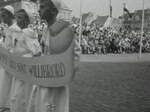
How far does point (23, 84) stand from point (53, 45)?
4.43ft

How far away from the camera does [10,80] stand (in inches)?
247

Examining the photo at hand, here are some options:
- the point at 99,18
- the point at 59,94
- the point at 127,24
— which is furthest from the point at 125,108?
the point at 127,24

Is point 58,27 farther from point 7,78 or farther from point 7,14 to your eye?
point 7,14

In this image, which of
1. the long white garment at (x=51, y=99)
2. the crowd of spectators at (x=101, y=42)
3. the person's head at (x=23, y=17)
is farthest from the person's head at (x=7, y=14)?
the crowd of spectators at (x=101, y=42)

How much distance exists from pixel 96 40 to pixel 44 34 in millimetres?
25244

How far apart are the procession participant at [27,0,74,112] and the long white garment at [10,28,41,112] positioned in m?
0.89

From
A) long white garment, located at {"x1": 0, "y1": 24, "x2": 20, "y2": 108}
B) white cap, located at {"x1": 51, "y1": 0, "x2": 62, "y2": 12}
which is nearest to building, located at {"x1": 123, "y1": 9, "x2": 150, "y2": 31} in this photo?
long white garment, located at {"x1": 0, "y1": 24, "x2": 20, "y2": 108}

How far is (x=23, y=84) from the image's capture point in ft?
18.1

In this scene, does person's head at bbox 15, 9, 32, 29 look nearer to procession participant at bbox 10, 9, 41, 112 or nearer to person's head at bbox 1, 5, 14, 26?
procession participant at bbox 10, 9, 41, 112

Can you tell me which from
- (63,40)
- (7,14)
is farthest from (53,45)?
(7,14)

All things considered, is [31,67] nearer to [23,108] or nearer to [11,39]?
[23,108]

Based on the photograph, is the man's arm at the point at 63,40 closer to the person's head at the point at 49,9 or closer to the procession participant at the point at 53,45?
the procession participant at the point at 53,45

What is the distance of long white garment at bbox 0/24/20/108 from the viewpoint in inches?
247

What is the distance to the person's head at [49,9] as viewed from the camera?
4590 millimetres
